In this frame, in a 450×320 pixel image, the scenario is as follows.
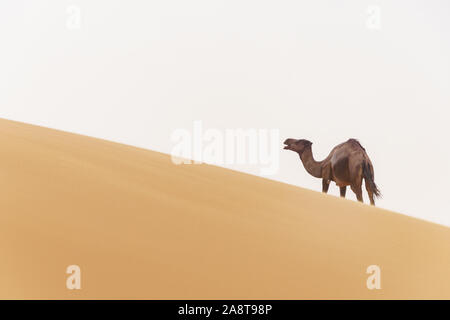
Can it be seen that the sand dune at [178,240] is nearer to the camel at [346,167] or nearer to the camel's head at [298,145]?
the camel at [346,167]

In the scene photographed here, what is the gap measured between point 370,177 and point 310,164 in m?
0.95

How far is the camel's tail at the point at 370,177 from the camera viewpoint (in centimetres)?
621

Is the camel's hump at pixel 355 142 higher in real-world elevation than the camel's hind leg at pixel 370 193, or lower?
higher

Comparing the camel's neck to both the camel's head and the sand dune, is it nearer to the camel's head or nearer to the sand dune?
the camel's head

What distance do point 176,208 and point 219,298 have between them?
1.02m

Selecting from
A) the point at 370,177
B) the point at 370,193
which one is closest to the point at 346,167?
the point at 370,177

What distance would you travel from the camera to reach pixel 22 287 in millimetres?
1749

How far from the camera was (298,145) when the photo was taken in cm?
709

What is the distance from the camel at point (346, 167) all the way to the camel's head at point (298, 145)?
0.03m

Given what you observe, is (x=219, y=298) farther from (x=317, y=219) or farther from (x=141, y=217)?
(x=317, y=219)

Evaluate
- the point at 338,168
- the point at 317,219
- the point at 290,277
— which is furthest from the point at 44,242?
the point at 338,168

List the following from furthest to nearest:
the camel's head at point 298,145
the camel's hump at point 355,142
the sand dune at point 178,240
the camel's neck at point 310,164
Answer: the camel's head at point 298,145
the camel's neck at point 310,164
the camel's hump at point 355,142
the sand dune at point 178,240

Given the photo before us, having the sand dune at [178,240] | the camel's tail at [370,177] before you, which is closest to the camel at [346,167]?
the camel's tail at [370,177]

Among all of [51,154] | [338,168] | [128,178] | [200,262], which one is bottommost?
[200,262]
